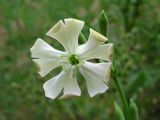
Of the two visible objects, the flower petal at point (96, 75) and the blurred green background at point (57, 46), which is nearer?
the flower petal at point (96, 75)

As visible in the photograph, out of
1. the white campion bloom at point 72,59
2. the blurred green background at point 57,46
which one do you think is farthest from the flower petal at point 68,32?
the blurred green background at point 57,46

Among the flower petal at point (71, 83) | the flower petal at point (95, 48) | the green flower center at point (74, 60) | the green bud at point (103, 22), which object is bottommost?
the flower petal at point (71, 83)

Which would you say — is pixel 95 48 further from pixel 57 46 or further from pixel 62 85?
pixel 57 46

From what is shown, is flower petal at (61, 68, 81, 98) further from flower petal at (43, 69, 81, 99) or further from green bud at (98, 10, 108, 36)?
green bud at (98, 10, 108, 36)

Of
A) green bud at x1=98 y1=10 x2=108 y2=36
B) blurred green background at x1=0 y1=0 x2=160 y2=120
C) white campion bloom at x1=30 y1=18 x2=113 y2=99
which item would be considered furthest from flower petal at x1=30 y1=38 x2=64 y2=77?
blurred green background at x1=0 y1=0 x2=160 y2=120

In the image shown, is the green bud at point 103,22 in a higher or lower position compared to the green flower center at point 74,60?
higher

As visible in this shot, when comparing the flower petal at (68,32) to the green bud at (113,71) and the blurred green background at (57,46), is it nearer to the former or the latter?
the green bud at (113,71)
